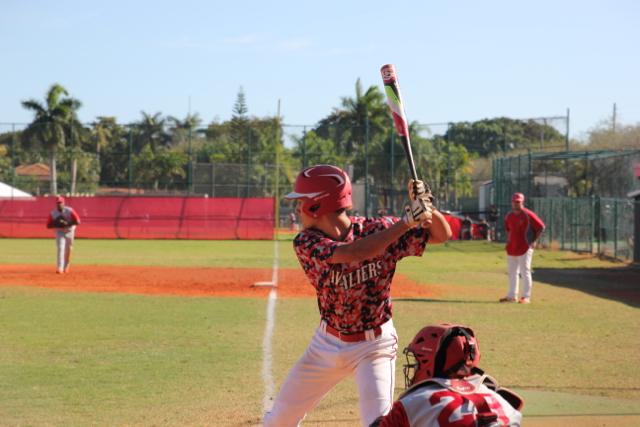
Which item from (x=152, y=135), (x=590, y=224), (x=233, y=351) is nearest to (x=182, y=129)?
(x=152, y=135)

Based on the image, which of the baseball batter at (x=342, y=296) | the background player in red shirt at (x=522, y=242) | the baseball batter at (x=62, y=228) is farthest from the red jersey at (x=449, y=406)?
the baseball batter at (x=62, y=228)

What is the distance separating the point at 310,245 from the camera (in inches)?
201

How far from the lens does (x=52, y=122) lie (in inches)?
2431

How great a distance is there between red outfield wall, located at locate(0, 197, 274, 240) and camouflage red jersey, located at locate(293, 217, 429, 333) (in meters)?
41.9

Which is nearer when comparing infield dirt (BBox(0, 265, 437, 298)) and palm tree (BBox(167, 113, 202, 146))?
infield dirt (BBox(0, 265, 437, 298))

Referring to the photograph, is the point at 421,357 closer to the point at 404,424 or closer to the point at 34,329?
the point at 404,424

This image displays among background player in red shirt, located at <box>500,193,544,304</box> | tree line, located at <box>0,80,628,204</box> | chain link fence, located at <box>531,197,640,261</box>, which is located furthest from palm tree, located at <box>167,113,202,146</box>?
background player in red shirt, located at <box>500,193,544,304</box>

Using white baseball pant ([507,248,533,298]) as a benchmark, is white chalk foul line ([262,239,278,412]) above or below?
below

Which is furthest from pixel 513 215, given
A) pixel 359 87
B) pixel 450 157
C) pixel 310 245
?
pixel 359 87

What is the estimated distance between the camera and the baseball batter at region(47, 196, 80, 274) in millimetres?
24047

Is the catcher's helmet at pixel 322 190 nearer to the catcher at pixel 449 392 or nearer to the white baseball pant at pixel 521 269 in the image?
the catcher at pixel 449 392

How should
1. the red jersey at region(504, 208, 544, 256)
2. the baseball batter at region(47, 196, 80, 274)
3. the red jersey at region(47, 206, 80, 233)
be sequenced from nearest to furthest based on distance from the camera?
the red jersey at region(504, 208, 544, 256)
the baseball batter at region(47, 196, 80, 274)
the red jersey at region(47, 206, 80, 233)

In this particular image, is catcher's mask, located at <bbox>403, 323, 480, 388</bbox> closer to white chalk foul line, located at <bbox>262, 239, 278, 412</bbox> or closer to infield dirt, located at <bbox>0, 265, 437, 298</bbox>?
white chalk foul line, located at <bbox>262, 239, 278, 412</bbox>

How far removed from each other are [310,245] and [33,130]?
57722mm
